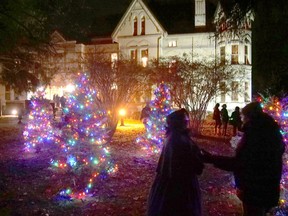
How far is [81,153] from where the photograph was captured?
8.04 meters

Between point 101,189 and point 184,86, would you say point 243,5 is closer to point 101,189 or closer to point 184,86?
point 101,189

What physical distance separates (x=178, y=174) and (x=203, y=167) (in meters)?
0.28

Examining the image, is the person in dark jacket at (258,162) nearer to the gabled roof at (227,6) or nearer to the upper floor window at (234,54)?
the gabled roof at (227,6)

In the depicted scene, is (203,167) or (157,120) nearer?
(203,167)

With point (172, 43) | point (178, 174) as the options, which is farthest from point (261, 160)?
point (172, 43)

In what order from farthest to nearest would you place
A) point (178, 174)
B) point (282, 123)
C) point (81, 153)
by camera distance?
point (282, 123) → point (81, 153) → point (178, 174)

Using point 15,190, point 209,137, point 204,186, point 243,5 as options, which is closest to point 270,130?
point 243,5

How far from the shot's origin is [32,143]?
14.1 metres

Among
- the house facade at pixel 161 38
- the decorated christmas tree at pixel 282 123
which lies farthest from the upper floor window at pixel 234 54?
the decorated christmas tree at pixel 282 123

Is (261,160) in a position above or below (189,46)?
below

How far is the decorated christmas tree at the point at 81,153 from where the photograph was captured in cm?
799

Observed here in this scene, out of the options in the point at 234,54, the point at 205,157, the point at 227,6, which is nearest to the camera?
the point at 205,157

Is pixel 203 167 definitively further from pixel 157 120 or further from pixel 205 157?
pixel 157 120

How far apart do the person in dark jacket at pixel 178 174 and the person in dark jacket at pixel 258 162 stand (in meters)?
0.37
